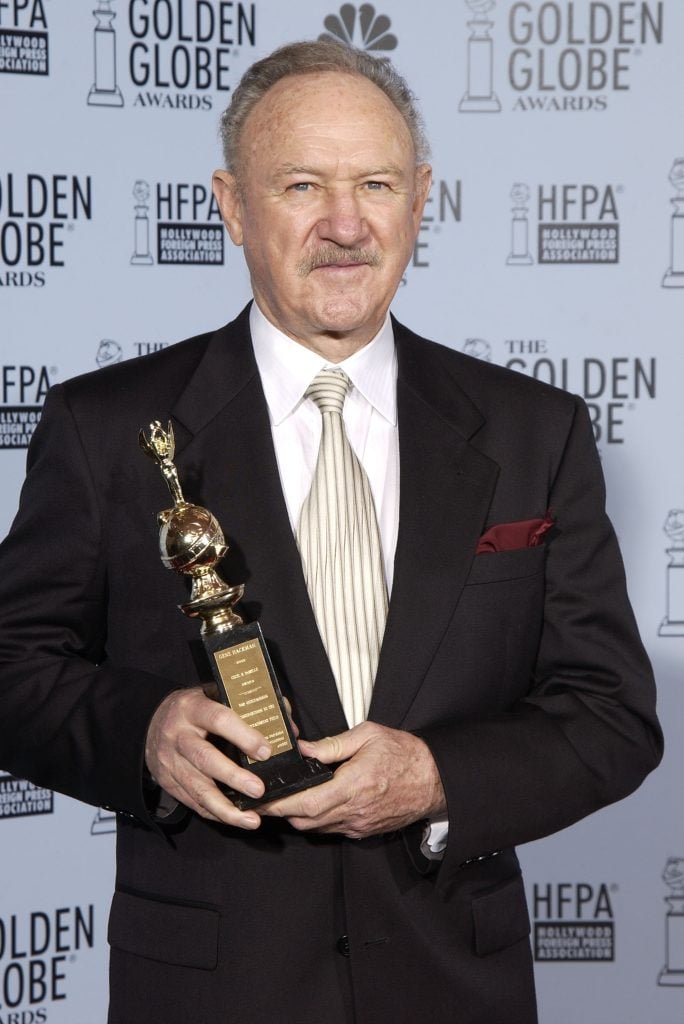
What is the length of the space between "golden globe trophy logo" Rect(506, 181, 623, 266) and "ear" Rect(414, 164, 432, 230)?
1.06 meters

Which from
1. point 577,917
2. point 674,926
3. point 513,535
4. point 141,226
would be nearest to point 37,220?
point 141,226

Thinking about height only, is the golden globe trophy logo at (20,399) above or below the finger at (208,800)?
above

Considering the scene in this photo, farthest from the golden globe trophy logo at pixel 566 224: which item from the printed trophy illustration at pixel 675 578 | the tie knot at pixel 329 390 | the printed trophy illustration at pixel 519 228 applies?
the tie knot at pixel 329 390

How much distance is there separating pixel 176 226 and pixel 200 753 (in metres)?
1.68

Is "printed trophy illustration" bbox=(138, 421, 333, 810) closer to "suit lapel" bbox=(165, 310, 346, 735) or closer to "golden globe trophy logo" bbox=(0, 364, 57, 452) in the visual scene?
"suit lapel" bbox=(165, 310, 346, 735)

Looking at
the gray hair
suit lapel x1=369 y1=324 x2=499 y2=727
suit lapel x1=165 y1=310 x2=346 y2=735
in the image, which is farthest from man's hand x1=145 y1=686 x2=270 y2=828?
the gray hair

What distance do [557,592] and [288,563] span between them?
37cm

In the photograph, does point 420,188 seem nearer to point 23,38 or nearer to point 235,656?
point 235,656

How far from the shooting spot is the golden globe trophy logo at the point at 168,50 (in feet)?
9.29

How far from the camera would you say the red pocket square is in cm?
174

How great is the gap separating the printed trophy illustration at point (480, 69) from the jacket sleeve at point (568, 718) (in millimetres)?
1296

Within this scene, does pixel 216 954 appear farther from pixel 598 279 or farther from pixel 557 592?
pixel 598 279

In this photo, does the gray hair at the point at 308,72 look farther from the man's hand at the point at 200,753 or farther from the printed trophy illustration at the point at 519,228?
the printed trophy illustration at the point at 519,228

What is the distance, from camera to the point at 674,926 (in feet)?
10.3
